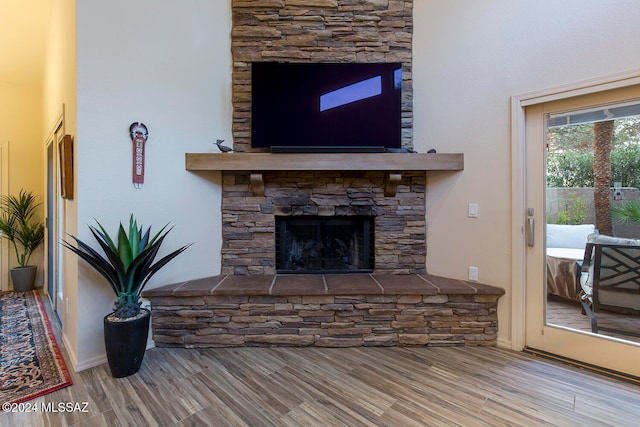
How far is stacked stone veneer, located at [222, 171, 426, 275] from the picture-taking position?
258 centimetres

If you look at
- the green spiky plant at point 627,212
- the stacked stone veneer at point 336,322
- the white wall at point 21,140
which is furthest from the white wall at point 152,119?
the green spiky plant at point 627,212

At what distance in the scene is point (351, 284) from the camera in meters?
2.32

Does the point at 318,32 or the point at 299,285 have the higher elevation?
the point at 318,32

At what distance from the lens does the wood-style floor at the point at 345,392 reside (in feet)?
4.90

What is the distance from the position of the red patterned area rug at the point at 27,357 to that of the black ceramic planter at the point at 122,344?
0.98 feet

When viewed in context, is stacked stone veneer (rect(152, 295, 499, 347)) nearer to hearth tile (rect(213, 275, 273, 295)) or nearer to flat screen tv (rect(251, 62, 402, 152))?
hearth tile (rect(213, 275, 273, 295))

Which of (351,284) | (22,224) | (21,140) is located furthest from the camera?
(21,140)

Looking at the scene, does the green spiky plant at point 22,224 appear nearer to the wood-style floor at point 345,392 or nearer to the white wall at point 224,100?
the white wall at point 224,100

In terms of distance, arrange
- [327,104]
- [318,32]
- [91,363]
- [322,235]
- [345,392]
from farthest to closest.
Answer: [322,235] → [318,32] → [327,104] → [91,363] → [345,392]

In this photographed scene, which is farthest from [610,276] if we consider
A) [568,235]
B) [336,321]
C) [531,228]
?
[336,321]

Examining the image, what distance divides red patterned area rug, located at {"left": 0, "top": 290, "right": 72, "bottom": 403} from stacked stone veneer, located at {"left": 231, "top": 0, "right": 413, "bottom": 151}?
8.58 feet

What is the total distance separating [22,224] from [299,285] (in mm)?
4038

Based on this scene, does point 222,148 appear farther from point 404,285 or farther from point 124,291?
point 404,285

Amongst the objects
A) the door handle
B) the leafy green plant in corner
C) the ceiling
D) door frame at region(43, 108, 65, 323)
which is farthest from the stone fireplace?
the ceiling
